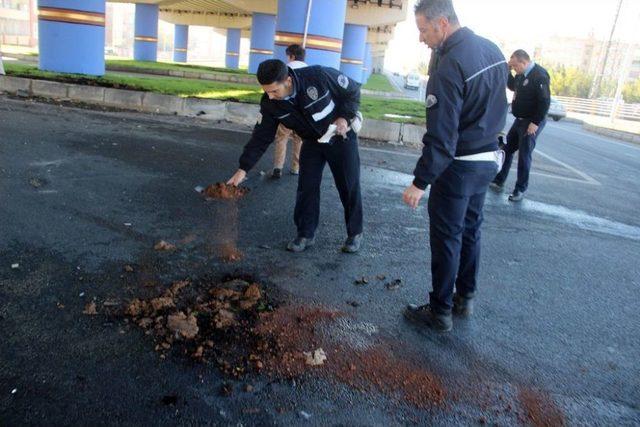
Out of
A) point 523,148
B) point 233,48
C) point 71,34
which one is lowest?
point 523,148

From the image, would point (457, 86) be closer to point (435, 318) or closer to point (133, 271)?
point (435, 318)

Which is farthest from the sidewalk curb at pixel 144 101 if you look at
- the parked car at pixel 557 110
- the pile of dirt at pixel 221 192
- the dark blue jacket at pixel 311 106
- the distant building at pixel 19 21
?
the distant building at pixel 19 21

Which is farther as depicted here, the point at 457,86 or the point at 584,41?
the point at 584,41

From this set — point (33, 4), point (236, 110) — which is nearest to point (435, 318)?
point (236, 110)

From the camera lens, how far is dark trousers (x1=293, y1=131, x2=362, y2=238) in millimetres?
4469

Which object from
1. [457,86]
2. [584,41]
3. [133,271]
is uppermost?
[584,41]

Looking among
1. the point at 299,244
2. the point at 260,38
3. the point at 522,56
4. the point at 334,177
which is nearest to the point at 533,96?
the point at 522,56

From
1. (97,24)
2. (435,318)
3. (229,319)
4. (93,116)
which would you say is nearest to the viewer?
(229,319)

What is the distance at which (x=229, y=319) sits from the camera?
129 inches

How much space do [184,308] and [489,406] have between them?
193cm

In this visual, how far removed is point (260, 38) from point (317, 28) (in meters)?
19.5

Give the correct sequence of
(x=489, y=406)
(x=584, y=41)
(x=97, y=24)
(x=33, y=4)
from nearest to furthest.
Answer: (x=489, y=406) < (x=97, y=24) < (x=33, y=4) < (x=584, y=41)

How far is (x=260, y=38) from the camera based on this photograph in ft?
112

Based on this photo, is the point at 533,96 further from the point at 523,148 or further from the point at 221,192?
the point at 221,192
